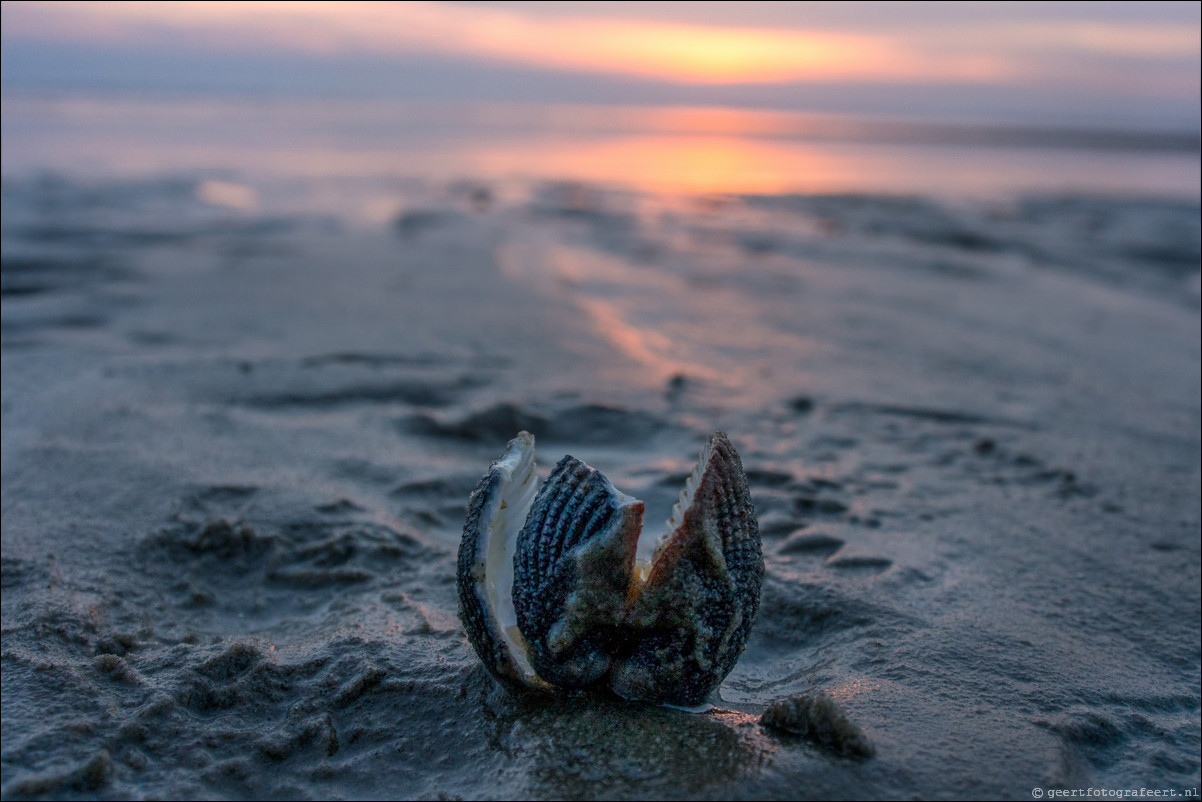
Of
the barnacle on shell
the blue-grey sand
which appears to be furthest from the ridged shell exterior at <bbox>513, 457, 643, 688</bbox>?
the blue-grey sand

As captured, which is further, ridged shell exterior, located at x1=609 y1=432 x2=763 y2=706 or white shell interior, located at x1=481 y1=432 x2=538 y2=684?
white shell interior, located at x1=481 y1=432 x2=538 y2=684

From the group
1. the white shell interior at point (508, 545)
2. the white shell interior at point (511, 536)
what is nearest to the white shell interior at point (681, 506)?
the white shell interior at point (511, 536)

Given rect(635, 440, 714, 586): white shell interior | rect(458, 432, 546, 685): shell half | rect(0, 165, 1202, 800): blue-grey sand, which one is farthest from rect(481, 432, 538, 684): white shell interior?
rect(635, 440, 714, 586): white shell interior

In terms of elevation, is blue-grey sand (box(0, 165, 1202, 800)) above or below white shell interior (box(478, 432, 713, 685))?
below

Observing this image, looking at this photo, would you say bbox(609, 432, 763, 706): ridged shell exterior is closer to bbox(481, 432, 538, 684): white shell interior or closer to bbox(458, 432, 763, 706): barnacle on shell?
bbox(458, 432, 763, 706): barnacle on shell

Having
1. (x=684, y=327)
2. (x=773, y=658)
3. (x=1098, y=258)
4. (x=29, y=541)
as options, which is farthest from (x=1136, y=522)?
(x=1098, y=258)

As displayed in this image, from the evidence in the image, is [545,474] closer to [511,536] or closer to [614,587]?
[511,536]

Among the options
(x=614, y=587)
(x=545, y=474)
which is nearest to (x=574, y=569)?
(x=614, y=587)
